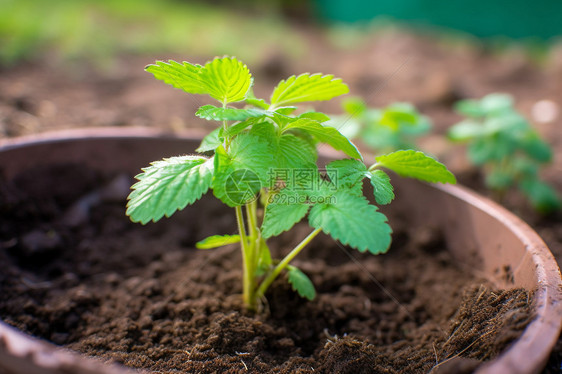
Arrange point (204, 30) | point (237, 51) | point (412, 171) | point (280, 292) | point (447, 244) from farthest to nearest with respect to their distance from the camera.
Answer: point (204, 30) < point (237, 51) < point (447, 244) < point (280, 292) < point (412, 171)

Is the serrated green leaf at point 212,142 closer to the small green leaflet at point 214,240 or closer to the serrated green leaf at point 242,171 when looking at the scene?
the serrated green leaf at point 242,171

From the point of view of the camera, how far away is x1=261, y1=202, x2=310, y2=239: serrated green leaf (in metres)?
0.96

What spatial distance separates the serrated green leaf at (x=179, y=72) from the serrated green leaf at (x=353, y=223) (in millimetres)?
402

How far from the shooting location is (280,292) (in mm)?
1280

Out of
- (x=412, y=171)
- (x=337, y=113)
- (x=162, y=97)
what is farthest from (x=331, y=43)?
(x=412, y=171)

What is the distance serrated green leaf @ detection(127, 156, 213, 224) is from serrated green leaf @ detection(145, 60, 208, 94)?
0.19 m

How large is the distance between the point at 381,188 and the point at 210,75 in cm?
46

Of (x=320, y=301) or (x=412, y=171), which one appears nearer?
(x=412, y=171)

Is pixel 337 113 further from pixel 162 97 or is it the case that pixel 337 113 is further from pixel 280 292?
pixel 280 292

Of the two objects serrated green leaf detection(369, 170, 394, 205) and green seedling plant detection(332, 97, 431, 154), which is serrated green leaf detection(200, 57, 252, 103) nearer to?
serrated green leaf detection(369, 170, 394, 205)

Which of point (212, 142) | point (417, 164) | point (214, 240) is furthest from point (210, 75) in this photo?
A: point (417, 164)

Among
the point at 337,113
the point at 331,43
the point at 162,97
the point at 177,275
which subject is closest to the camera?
the point at 177,275

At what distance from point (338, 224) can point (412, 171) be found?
300 mm

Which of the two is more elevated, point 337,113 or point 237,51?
point 237,51
